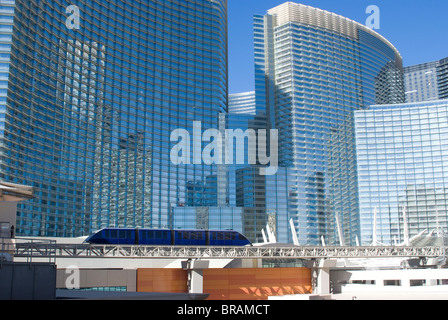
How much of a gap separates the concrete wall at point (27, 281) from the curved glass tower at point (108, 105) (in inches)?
3610

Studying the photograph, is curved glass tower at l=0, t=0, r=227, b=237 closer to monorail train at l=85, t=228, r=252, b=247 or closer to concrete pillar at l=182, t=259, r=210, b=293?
monorail train at l=85, t=228, r=252, b=247

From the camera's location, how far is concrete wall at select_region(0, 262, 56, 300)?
17453mm

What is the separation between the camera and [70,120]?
416 feet

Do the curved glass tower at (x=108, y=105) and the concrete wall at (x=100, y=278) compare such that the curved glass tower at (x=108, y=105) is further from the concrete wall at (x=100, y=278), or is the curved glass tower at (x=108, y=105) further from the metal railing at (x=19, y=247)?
the metal railing at (x=19, y=247)

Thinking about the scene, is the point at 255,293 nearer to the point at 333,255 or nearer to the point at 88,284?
the point at 333,255

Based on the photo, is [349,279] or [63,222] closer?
[349,279]

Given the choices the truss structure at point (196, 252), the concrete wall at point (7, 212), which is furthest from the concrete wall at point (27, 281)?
the truss structure at point (196, 252)

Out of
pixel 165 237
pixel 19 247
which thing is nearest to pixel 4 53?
pixel 165 237

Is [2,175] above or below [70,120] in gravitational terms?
below

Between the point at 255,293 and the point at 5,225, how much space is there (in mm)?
29993

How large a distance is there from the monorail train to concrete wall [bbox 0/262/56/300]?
118ft
